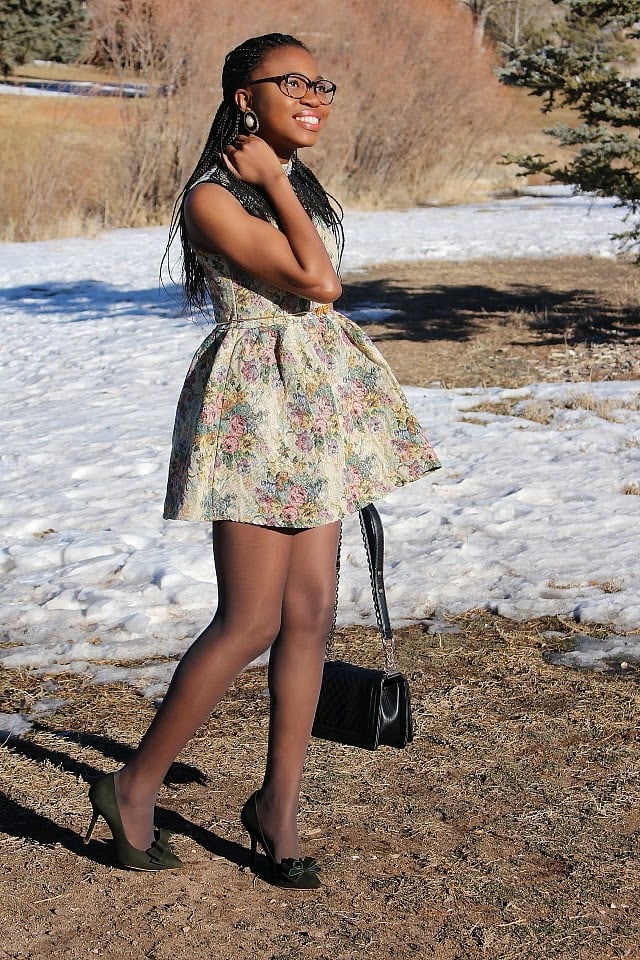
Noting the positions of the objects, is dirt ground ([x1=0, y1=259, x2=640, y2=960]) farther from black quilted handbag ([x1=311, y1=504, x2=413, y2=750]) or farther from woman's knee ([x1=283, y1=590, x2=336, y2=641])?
woman's knee ([x1=283, y1=590, x2=336, y2=641])

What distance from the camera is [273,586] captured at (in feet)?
8.47

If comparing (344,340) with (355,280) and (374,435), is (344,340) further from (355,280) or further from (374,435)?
(355,280)

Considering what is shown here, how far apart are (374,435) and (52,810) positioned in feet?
4.15

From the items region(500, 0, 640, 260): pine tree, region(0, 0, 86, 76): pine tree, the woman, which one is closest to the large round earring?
the woman

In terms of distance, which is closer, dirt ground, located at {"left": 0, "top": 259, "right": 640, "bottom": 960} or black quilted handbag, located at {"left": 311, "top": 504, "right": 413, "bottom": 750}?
dirt ground, located at {"left": 0, "top": 259, "right": 640, "bottom": 960}

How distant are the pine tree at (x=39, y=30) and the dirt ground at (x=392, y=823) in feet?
130

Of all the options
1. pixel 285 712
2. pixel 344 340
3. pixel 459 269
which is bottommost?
pixel 459 269

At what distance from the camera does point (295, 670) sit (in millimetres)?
2648

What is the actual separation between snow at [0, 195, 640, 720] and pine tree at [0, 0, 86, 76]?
33.8 metres

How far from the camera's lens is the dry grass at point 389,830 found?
2.54m

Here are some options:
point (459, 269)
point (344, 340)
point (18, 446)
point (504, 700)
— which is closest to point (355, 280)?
point (459, 269)

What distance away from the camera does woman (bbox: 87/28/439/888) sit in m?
2.53

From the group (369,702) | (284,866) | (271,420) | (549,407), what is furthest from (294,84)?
(549,407)

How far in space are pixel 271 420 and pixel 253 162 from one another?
1.68 feet
